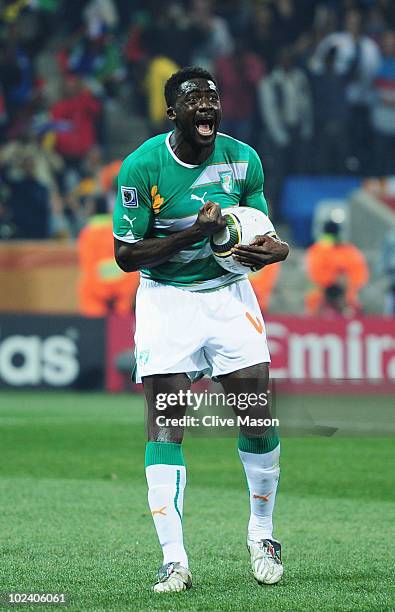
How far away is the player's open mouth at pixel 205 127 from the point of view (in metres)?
5.77

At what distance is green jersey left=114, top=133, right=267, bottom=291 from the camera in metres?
5.86

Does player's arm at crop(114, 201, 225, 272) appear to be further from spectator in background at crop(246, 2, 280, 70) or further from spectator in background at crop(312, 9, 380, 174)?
spectator in background at crop(246, 2, 280, 70)

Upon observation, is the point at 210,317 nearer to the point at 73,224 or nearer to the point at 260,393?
the point at 260,393

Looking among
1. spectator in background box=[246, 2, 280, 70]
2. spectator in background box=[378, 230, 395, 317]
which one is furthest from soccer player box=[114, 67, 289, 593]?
spectator in background box=[246, 2, 280, 70]

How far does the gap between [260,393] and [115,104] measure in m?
15.4

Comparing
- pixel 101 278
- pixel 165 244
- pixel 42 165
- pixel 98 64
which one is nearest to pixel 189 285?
pixel 165 244

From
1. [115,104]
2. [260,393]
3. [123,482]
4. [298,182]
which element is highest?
[115,104]

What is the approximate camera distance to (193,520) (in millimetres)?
7820

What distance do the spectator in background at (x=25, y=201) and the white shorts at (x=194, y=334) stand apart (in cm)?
1277

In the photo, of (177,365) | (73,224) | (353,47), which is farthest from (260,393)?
(353,47)

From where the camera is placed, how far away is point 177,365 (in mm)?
5887

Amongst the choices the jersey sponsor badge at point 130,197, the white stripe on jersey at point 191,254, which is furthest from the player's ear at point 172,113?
the white stripe on jersey at point 191,254

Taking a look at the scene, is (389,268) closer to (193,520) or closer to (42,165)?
(42,165)

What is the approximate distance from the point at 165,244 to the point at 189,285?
29 centimetres
